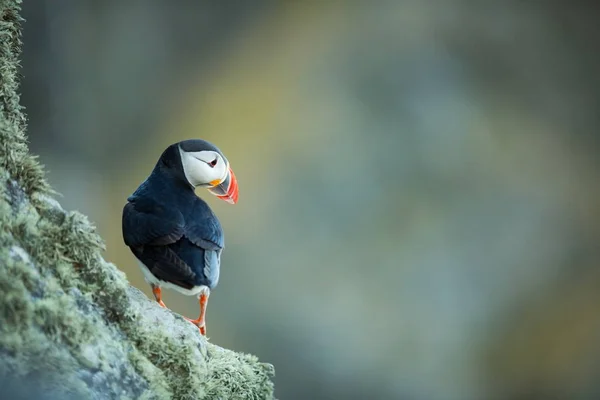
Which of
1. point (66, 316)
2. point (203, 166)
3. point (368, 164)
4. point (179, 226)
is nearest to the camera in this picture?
point (66, 316)

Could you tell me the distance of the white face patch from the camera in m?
2.34

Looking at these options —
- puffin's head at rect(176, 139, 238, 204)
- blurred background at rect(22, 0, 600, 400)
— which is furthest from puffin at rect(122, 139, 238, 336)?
blurred background at rect(22, 0, 600, 400)

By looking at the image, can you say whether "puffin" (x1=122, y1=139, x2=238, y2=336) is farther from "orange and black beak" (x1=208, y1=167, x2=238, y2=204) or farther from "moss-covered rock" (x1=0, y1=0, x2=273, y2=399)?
"moss-covered rock" (x1=0, y1=0, x2=273, y2=399)

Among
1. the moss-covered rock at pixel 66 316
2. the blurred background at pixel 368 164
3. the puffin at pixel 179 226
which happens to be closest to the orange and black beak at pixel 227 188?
the puffin at pixel 179 226

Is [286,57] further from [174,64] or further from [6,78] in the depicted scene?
[6,78]

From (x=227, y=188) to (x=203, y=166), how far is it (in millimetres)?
127

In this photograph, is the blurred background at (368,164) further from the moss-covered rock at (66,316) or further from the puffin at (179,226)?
the moss-covered rock at (66,316)

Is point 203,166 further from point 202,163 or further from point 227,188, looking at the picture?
point 227,188

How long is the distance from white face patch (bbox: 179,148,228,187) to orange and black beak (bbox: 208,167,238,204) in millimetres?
43

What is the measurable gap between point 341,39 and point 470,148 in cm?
155

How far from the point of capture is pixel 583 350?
257 inches

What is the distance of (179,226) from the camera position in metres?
2.16

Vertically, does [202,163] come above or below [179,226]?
above

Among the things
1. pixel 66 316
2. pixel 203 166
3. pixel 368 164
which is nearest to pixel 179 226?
pixel 203 166
